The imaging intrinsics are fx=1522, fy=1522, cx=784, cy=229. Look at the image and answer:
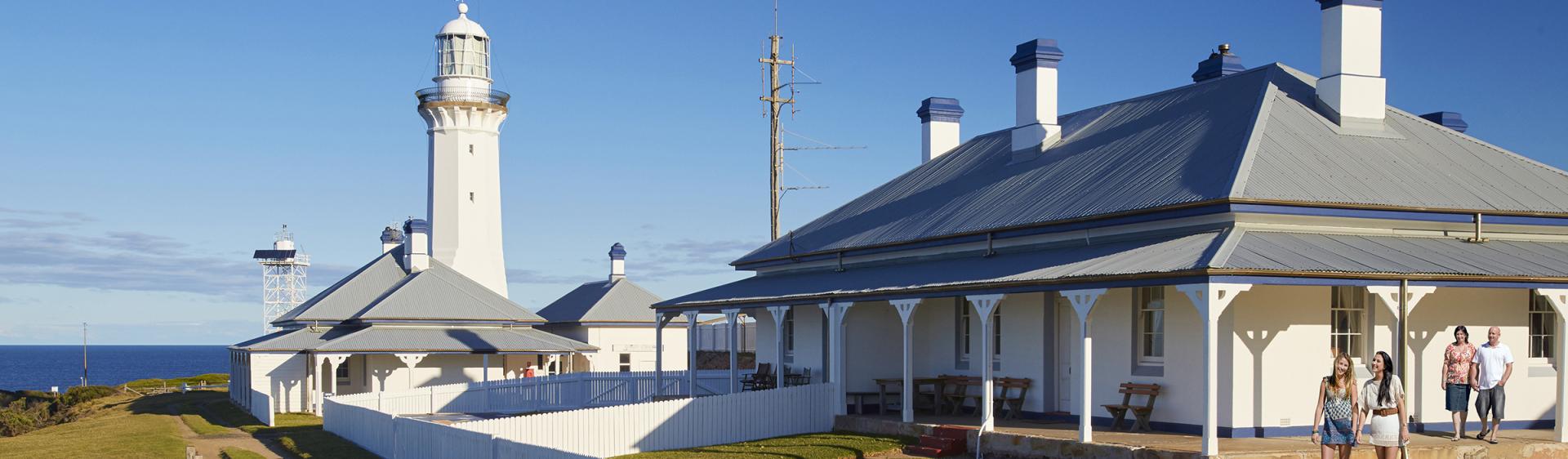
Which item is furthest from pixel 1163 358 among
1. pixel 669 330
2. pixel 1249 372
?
pixel 669 330

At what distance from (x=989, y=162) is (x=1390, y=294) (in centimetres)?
1172

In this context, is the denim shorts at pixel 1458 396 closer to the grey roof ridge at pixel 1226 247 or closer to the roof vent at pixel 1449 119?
the grey roof ridge at pixel 1226 247

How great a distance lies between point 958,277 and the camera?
71.3 ft

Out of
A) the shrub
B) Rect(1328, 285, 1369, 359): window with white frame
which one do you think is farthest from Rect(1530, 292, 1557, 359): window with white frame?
the shrub

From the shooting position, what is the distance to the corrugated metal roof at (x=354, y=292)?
44875 mm

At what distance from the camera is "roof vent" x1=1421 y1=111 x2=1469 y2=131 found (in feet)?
83.7

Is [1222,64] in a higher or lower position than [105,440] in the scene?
higher

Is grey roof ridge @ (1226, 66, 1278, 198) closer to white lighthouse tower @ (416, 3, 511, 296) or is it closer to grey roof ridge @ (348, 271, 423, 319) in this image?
grey roof ridge @ (348, 271, 423, 319)

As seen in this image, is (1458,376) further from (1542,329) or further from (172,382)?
(172,382)

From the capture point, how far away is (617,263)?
5288 centimetres

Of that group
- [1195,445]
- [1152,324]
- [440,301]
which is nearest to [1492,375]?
[1195,445]

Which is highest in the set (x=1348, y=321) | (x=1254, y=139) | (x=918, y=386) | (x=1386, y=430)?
(x=1254, y=139)

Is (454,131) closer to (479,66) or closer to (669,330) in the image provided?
(479,66)

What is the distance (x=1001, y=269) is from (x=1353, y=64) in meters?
5.70
